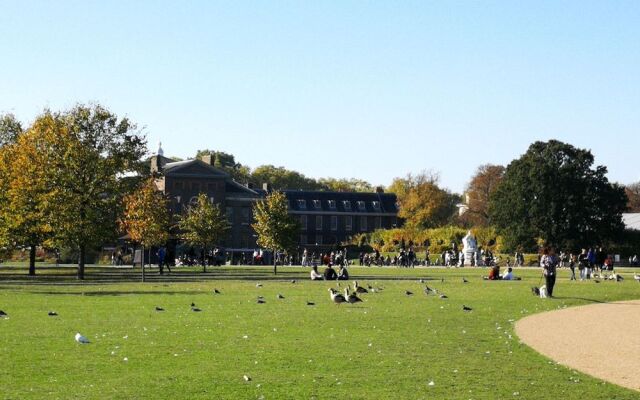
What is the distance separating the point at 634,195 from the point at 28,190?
431 feet

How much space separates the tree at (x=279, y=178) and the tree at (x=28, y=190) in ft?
390

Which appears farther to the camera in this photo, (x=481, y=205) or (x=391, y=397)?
(x=481, y=205)

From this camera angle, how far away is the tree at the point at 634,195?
6698 inches

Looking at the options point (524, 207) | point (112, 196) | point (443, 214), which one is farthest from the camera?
point (443, 214)

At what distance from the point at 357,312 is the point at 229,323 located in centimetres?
535

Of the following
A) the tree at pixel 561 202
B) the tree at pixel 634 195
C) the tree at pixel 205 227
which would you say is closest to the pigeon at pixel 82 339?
the tree at pixel 205 227

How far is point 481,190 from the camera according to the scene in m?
159

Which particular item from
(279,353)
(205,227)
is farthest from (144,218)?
(279,353)

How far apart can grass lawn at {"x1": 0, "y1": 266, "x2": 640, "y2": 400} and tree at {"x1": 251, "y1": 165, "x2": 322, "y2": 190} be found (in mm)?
150925

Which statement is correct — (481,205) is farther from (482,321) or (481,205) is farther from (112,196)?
(482,321)

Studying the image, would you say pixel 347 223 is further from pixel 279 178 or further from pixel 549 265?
pixel 549 265

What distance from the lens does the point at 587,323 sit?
28125 millimetres

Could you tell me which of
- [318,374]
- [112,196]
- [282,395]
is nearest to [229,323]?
[318,374]

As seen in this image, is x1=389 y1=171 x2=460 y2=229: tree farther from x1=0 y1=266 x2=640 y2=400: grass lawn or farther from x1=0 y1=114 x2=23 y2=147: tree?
x1=0 y1=266 x2=640 y2=400: grass lawn
